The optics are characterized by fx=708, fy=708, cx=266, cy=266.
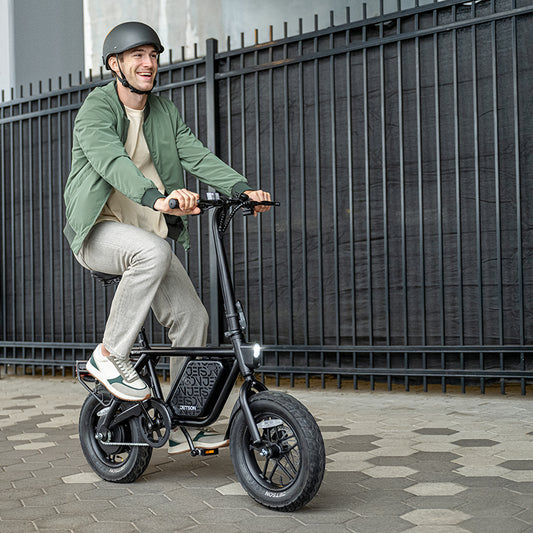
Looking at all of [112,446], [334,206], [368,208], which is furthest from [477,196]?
[112,446]

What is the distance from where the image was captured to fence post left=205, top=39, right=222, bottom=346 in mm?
6387

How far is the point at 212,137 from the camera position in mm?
6488

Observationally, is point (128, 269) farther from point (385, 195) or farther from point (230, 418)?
point (385, 195)

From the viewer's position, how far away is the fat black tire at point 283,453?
2.57 m

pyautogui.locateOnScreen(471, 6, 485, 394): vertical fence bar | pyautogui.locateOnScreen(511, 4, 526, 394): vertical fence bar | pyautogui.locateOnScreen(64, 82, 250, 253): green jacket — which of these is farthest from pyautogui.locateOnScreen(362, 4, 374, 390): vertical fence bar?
pyautogui.locateOnScreen(64, 82, 250, 253): green jacket

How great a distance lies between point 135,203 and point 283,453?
4.53 ft

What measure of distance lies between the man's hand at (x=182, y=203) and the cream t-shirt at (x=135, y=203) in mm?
507

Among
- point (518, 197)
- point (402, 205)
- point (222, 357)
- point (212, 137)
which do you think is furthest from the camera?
point (212, 137)

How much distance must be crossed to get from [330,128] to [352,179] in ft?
1.66

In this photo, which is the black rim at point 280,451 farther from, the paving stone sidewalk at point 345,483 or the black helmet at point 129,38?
the black helmet at point 129,38

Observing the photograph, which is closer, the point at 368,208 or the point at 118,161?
the point at 118,161

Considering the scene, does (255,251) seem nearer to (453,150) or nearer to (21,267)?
(453,150)

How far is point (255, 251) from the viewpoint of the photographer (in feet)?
20.9

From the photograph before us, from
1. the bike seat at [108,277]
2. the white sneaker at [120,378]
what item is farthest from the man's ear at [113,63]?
the white sneaker at [120,378]
